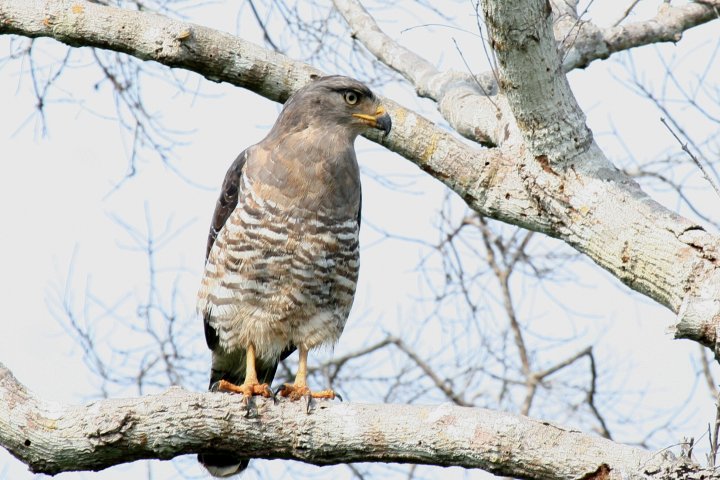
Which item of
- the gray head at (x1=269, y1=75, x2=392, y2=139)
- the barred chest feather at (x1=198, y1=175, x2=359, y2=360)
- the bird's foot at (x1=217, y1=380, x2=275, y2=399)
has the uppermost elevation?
the gray head at (x1=269, y1=75, x2=392, y2=139)

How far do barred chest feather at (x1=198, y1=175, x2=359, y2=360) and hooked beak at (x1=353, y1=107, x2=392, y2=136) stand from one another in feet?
1.82

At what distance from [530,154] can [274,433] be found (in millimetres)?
1697

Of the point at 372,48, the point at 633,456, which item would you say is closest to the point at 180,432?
the point at 633,456

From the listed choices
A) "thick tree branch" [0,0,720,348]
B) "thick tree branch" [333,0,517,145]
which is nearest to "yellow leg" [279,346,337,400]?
"thick tree branch" [0,0,720,348]

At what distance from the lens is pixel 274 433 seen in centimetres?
381

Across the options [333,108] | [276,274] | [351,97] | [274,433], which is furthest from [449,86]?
[274,433]

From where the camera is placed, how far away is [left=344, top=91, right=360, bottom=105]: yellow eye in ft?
17.3

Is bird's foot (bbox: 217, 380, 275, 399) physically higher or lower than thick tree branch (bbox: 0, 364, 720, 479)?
higher

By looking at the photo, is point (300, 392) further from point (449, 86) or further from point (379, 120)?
point (449, 86)

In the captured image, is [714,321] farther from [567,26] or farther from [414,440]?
[567,26]

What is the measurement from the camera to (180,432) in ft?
12.1

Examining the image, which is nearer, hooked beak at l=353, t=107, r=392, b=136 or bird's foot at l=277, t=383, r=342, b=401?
bird's foot at l=277, t=383, r=342, b=401

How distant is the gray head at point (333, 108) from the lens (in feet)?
16.9

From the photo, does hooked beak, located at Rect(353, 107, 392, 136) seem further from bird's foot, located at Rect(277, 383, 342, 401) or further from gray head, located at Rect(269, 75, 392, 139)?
bird's foot, located at Rect(277, 383, 342, 401)
